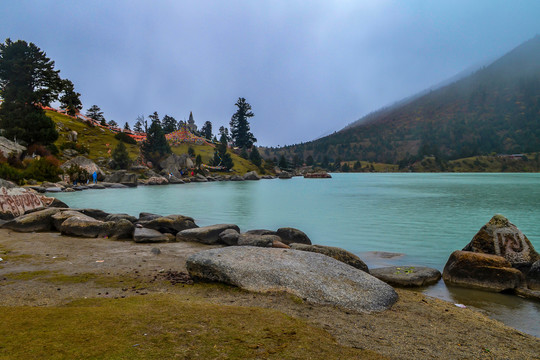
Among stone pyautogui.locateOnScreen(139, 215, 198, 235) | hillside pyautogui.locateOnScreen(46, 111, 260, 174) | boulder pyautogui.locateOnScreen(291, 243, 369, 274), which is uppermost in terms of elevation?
hillside pyautogui.locateOnScreen(46, 111, 260, 174)

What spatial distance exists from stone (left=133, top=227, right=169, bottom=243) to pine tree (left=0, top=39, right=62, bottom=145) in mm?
56380

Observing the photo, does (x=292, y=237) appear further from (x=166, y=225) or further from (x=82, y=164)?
(x=82, y=164)

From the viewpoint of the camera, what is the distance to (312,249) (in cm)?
1161

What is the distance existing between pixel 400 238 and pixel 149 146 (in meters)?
97.1

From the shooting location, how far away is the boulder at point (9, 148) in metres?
48.1

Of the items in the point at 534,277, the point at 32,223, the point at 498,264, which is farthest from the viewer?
the point at 32,223

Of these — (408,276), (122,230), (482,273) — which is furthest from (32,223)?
(482,273)

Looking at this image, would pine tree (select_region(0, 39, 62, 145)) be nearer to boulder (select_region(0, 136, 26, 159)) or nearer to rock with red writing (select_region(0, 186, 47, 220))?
boulder (select_region(0, 136, 26, 159))

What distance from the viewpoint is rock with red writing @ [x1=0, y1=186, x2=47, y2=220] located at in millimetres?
18625

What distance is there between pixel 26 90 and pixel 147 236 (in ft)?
206

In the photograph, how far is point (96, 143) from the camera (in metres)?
104

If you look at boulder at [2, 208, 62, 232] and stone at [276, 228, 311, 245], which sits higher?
boulder at [2, 208, 62, 232]

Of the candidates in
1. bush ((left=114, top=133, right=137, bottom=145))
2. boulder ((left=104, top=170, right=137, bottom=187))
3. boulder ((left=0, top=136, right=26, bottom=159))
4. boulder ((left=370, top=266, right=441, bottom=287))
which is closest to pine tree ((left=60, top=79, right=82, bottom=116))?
boulder ((left=0, top=136, right=26, bottom=159))

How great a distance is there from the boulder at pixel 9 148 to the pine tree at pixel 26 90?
5.37m
